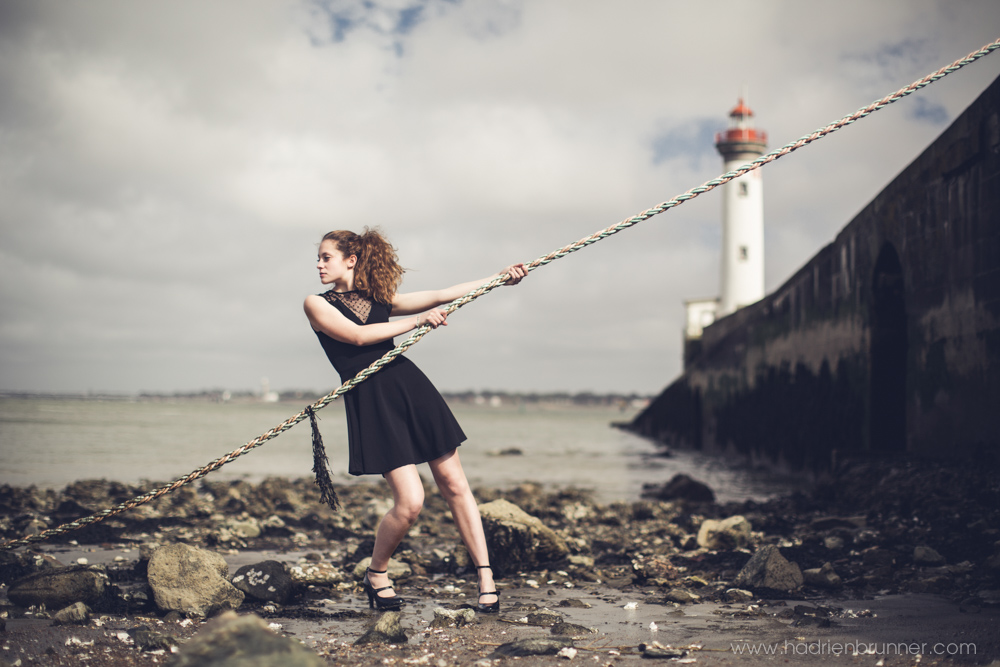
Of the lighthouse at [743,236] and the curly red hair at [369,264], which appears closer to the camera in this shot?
the curly red hair at [369,264]

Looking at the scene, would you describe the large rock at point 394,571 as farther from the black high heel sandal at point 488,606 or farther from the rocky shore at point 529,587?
the black high heel sandal at point 488,606

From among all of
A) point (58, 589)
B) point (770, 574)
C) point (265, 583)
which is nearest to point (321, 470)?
point (265, 583)

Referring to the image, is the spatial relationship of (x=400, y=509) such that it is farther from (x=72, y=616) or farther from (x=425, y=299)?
(x=72, y=616)

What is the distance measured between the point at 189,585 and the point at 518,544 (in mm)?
1982

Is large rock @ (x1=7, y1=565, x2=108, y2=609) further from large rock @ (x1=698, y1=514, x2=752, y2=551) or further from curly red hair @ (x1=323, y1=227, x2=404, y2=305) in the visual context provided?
large rock @ (x1=698, y1=514, x2=752, y2=551)

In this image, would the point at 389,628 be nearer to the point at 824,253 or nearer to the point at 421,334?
the point at 421,334

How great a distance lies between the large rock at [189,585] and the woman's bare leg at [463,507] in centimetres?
112

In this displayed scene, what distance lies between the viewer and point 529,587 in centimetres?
425

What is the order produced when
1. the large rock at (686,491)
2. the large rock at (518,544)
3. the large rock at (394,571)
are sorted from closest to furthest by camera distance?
the large rock at (394,571) → the large rock at (518,544) → the large rock at (686,491)

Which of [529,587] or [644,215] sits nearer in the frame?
[644,215]

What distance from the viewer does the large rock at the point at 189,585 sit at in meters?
3.44

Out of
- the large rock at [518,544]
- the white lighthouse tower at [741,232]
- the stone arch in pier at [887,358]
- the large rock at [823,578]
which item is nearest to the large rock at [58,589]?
the large rock at [518,544]

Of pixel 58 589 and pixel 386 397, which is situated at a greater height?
pixel 386 397

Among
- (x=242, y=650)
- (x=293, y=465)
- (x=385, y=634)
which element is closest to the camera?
(x=242, y=650)
